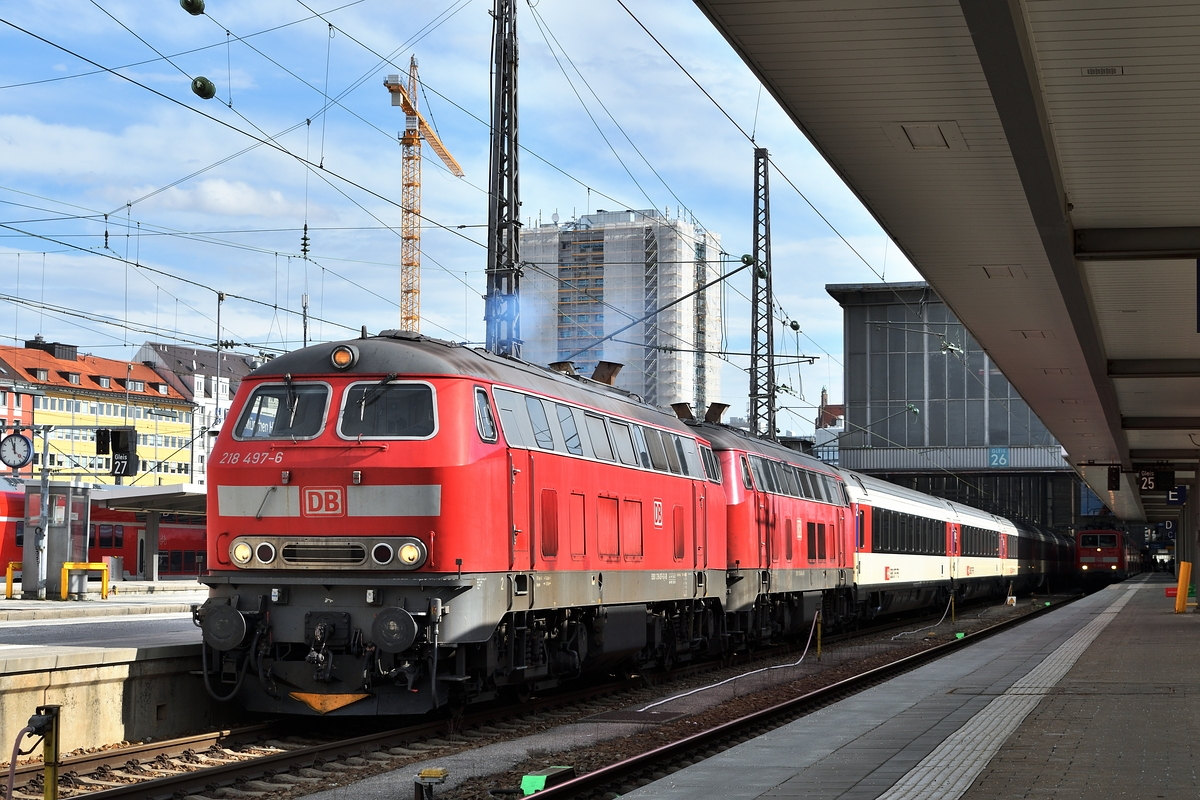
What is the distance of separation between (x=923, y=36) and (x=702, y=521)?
38.8 ft

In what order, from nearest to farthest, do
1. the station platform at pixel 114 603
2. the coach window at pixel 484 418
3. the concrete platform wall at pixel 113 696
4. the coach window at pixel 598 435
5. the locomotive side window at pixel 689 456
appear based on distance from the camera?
the concrete platform wall at pixel 113 696
the coach window at pixel 484 418
the coach window at pixel 598 435
the locomotive side window at pixel 689 456
the station platform at pixel 114 603

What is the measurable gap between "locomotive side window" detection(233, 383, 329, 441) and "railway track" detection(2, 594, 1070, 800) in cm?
301

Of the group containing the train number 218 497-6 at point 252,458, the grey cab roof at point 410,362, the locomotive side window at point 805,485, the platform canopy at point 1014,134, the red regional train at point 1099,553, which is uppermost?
the platform canopy at point 1014,134

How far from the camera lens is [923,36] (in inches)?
386

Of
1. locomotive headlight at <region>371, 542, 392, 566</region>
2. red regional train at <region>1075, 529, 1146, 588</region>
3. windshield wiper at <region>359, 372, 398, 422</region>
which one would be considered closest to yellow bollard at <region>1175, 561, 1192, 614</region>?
windshield wiper at <region>359, 372, 398, 422</region>

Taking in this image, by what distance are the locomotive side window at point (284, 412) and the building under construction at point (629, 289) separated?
51.4 metres

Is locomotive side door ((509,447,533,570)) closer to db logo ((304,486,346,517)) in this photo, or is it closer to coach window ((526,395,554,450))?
coach window ((526,395,554,450))

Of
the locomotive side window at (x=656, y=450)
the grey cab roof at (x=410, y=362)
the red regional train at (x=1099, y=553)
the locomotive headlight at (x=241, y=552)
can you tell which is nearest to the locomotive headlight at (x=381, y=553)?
the locomotive headlight at (x=241, y=552)

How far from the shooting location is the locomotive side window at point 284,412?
45.0ft

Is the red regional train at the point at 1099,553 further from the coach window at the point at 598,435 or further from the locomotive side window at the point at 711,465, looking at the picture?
the coach window at the point at 598,435

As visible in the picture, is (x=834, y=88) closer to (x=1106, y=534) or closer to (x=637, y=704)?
(x=637, y=704)

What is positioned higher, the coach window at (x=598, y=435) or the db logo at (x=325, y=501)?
the coach window at (x=598, y=435)

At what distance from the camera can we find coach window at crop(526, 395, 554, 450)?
15062mm

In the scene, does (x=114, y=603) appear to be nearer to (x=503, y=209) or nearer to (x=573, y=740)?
(x=503, y=209)
